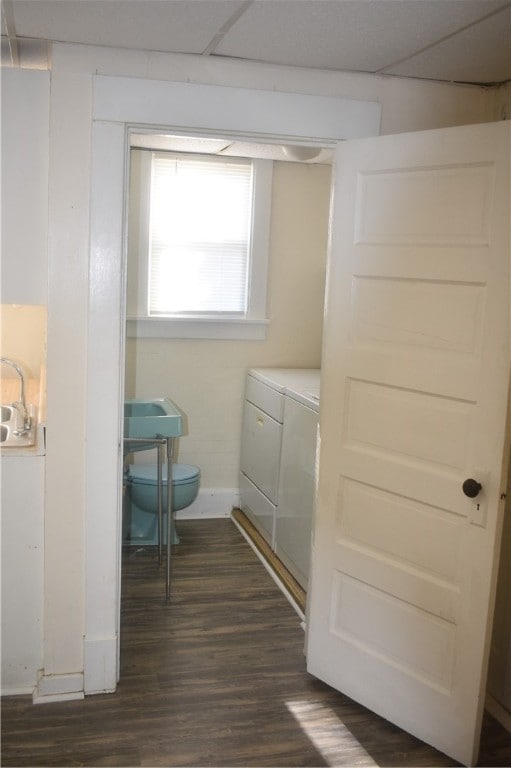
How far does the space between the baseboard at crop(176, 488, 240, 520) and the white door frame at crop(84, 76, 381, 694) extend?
1.97 metres

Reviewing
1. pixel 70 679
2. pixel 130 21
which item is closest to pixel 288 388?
pixel 70 679

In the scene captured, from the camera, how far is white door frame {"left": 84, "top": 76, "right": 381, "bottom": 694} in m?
2.63

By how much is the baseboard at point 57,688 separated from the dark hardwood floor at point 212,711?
32mm

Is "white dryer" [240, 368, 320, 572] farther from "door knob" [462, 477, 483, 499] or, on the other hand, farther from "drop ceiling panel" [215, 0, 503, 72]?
"drop ceiling panel" [215, 0, 503, 72]

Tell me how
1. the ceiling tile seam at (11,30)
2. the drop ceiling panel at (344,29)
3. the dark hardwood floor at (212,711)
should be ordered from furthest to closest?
the dark hardwood floor at (212,711), the ceiling tile seam at (11,30), the drop ceiling panel at (344,29)

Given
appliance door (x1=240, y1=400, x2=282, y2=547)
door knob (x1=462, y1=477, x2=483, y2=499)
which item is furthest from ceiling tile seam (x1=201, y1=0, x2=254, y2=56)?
appliance door (x1=240, y1=400, x2=282, y2=547)

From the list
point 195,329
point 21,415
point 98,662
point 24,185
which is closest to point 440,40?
point 24,185

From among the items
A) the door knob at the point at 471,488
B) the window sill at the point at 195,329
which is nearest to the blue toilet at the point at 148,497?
the window sill at the point at 195,329

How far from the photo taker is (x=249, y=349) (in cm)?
484

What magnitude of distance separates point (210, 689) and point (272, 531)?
137 centimetres

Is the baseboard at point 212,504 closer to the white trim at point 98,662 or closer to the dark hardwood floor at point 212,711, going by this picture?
the dark hardwood floor at point 212,711

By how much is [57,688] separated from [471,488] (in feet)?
5.54

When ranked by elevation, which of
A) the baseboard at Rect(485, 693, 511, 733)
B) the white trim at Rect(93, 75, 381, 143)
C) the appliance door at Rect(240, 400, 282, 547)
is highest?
the white trim at Rect(93, 75, 381, 143)

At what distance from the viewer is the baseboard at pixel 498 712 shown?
9.04 ft
